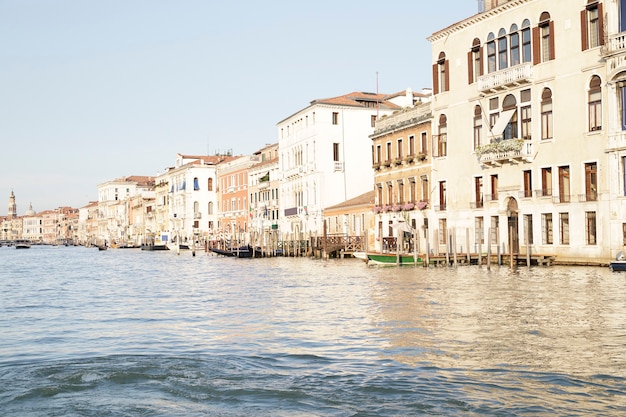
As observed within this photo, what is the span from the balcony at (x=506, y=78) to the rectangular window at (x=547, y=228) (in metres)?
5.15

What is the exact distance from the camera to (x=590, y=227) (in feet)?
91.1

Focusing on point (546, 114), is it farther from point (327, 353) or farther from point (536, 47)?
point (327, 353)

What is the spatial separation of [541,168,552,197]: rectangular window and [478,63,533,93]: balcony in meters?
3.48

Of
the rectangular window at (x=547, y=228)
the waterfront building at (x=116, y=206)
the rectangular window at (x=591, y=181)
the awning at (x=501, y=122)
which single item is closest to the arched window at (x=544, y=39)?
the awning at (x=501, y=122)

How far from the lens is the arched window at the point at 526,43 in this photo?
30.8 meters

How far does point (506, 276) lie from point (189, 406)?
18068mm

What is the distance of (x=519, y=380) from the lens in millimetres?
8727

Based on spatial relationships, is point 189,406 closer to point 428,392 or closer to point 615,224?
point 428,392

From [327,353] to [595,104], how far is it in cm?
2007

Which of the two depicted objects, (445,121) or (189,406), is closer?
(189,406)

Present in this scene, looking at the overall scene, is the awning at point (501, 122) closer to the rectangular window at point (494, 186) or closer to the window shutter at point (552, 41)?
the rectangular window at point (494, 186)

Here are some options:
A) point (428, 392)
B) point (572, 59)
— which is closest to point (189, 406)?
point (428, 392)

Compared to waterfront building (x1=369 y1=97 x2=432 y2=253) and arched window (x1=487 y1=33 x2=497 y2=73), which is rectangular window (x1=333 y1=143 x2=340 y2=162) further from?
arched window (x1=487 y1=33 x2=497 y2=73)

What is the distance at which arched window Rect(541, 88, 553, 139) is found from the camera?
29797mm
